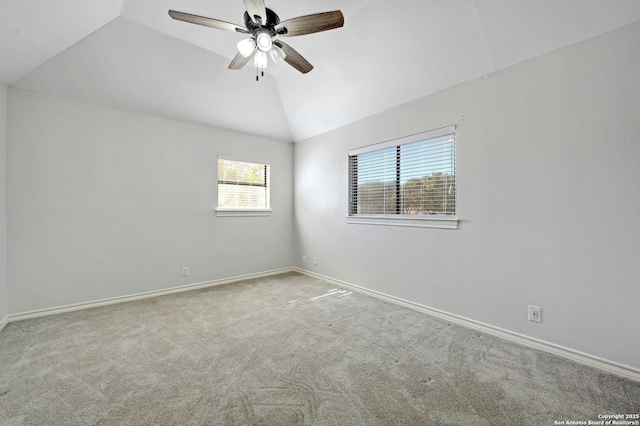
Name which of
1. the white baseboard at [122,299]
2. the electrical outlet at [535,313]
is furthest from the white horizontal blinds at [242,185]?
the electrical outlet at [535,313]

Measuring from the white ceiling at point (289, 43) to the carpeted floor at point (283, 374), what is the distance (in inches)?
98.4

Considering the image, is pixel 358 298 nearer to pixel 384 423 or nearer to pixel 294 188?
pixel 384 423

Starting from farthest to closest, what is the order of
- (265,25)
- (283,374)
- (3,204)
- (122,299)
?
(122,299) < (3,204) < (265,25) < (283,374)

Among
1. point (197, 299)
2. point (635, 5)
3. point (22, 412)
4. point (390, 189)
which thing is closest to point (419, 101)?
point (390, 189)

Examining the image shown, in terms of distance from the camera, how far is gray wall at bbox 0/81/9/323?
2.63 metres

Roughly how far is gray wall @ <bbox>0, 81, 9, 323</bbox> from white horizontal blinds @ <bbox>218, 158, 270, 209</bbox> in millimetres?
2228

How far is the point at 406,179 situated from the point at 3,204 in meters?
4.31

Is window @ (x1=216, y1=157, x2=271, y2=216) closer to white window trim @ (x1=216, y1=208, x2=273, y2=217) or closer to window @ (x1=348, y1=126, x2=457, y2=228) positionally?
white window trim @ (x1=216, y1=208, x2=273, y2=217)

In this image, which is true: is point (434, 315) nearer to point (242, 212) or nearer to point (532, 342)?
point (532, 342)

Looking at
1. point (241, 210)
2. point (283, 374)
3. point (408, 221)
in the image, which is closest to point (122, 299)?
point (241, 210)

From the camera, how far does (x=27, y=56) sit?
7.93 feet

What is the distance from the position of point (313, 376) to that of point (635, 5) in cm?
335

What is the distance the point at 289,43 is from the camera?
120 inches

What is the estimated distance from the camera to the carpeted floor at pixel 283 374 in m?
1.54
